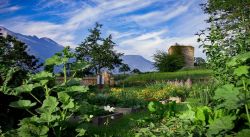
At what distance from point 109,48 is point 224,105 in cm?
3683

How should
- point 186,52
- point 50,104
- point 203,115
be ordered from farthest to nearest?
point 186,52, point 203,115, point 50,104

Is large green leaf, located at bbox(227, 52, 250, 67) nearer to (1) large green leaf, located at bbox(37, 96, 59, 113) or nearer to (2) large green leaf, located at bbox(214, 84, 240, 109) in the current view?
(2) large green leaf, located at bbox(214, 84, 240, 109)

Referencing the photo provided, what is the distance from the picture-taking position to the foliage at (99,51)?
40688 millimetres

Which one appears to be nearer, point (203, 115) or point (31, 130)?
point (31, 130)

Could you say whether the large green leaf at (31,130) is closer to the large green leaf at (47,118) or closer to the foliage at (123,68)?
the large green leaf at (47,118)

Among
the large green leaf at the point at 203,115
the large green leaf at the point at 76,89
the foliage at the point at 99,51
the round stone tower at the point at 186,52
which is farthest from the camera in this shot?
the round stone tower at the point at 186,52

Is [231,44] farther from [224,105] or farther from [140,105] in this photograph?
[140,105]

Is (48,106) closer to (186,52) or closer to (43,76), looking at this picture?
(43,76)

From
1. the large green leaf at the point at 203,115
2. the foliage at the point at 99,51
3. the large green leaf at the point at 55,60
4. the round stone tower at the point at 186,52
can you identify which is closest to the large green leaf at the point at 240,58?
the large green leaf at the point at 203,115

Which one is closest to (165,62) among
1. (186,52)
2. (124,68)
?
(124,68)

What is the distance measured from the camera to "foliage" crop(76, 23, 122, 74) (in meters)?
40.7

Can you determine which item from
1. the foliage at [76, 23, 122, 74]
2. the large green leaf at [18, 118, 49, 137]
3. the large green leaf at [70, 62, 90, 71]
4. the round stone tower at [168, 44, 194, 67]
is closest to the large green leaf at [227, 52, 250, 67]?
the large green leaf at [70, 62, 90, 71]

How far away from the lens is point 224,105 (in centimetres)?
444

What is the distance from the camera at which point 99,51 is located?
40.9m
